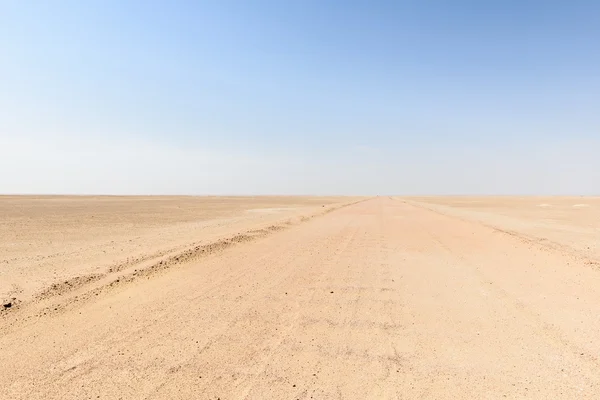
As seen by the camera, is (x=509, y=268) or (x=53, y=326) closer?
(x=53, y=326)

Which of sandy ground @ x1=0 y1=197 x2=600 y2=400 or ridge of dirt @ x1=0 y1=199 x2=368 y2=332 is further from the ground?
ridge of dirt @ x1=0 y1=199 x2=368 y2=332

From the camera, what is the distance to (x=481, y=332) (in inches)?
228

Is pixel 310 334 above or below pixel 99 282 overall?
below

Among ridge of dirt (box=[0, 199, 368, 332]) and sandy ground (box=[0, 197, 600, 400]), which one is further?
ridge of dirt (box=[0, 199, 368, 332])

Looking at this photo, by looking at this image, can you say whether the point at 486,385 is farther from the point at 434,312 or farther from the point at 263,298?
the point at 263,298

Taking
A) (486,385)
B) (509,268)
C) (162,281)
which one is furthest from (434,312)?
(162,281)

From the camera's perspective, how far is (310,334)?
18.4ft

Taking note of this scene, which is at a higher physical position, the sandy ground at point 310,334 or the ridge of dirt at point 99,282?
the ridge of dirt at point 99,282

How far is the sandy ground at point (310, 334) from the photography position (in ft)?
13.6

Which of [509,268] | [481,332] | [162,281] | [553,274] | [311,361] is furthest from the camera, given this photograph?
[509,268]

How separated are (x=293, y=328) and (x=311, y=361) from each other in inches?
45.6

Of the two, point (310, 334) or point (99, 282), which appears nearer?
point (310, 334)

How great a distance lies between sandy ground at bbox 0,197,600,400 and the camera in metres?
4.15

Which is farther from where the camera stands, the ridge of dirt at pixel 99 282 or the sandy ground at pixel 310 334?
the ridge of dirt at pixel 99 282
